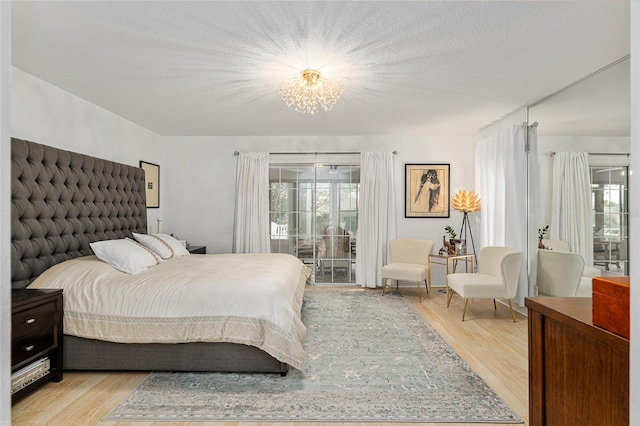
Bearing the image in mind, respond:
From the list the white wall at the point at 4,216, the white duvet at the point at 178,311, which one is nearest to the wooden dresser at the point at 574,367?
the white wall at the point at 4,216

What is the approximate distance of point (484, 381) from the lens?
2.56 m

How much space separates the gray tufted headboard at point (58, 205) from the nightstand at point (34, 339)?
46cm

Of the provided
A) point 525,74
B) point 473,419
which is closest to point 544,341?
point 473,419

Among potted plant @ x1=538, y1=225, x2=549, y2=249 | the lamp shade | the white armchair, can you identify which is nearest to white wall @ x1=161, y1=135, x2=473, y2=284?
the lamp shade

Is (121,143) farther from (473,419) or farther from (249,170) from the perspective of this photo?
(473,419)

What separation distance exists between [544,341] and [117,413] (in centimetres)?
233

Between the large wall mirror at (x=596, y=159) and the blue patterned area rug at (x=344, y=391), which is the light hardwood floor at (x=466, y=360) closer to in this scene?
the blue patterned area rug at (x=344, y=391)

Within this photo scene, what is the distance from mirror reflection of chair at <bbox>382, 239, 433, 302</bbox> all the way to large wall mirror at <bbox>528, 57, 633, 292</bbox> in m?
1.61

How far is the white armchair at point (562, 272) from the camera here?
311 cm

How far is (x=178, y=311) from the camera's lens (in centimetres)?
259

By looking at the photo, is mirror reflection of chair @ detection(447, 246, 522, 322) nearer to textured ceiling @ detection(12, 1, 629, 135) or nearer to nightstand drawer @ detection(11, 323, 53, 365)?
textured ceiling @ detection(12, 1, 629, 135)

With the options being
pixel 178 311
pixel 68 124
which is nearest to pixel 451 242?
pixel 178 311

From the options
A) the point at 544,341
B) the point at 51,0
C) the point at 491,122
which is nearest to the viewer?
the point at 544,341

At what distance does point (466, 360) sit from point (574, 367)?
1.96 m
